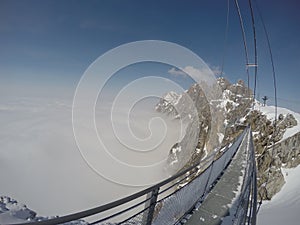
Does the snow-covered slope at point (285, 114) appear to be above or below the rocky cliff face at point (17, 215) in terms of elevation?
above

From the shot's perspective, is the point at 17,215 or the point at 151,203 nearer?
the point at 151,203

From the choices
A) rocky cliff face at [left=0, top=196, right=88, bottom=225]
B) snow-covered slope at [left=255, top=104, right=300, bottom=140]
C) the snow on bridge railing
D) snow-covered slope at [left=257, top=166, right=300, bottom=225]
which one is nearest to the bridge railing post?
the snow on bridge railing

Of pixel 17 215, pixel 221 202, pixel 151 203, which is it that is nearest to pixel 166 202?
pixel 151 203

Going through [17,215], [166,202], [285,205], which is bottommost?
[17,215]

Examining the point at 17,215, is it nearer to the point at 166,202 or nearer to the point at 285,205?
the point at 166,202

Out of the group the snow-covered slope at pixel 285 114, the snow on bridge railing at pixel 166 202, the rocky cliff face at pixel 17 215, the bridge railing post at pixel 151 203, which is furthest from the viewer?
the snow-covered slope at pixel 285 114

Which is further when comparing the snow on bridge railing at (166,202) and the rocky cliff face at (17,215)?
the rocky cliff face at (17,215)

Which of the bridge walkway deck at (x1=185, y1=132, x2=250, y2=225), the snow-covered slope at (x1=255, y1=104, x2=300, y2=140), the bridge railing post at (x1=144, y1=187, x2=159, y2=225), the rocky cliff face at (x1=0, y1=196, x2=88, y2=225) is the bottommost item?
the rocky cliff face at (x1=0, y1=196, x2=88, y2=225)

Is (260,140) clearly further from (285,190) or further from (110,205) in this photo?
(110,205)

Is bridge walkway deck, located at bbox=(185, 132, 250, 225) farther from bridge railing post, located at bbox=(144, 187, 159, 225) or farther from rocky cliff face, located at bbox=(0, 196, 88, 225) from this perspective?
rocky cliff face, located at bbox=(0, 196, 88, 225)

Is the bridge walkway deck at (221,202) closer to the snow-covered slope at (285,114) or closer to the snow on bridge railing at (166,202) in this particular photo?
the snow on bridge railing at (166,202)

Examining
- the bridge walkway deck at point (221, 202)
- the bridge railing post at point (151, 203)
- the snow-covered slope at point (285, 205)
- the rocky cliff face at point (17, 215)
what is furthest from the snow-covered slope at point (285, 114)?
the bridge railing post at point (151, 203)

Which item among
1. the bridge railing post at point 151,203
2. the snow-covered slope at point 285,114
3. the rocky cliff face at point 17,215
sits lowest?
the rocky cliff face at point 17,215

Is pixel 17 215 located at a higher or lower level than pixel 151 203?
lower
